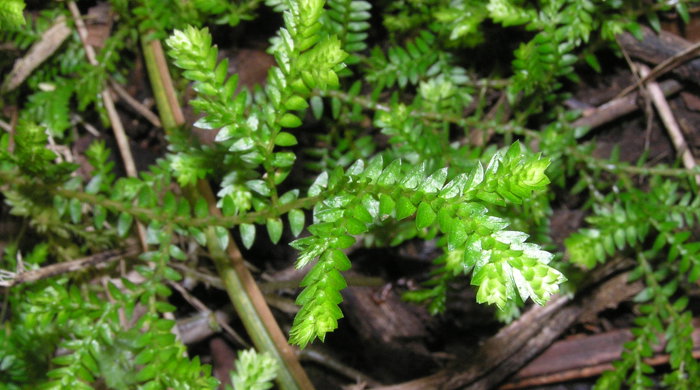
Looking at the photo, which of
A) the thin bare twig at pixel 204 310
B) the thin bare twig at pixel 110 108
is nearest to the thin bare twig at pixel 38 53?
the thin bare twig at pixel 110 108

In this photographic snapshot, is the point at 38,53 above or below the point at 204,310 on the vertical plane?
above

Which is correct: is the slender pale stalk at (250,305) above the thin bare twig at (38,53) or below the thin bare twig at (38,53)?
below

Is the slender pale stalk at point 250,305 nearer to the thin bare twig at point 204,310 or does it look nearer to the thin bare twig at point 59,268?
the thin bare twig at point 204,310

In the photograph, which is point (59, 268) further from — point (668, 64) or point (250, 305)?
point (668, 64)

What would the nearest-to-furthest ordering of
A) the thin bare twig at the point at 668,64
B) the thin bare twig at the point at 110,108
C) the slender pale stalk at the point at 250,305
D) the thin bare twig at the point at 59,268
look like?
the thin bare twig at the point at 59,268 < the slender pale stalk at the point at 250,305 < the thin bare twig at the point at 668,64 < the thin bare twig at the point at 110,108

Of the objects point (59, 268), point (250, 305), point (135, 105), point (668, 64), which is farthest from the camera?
point (135, 105)

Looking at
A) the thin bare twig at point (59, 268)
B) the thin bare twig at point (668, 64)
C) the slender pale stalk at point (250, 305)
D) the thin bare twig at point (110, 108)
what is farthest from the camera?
the thin bare twig at point (110, 108)

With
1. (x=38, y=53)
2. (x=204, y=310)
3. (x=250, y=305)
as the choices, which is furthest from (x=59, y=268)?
(x=38, y=53)

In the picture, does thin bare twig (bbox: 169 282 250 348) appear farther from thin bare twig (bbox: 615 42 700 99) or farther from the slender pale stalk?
thin bare twig (bbox: 615 42 700 99)

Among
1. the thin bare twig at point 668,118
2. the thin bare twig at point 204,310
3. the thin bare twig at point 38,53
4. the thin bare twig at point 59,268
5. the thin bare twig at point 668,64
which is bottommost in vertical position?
the thin bare twig at point 204,310

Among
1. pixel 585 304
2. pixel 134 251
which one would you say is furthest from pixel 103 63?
pixel 585 304

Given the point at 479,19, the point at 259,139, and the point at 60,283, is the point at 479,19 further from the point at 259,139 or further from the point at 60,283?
the point at 60,283
